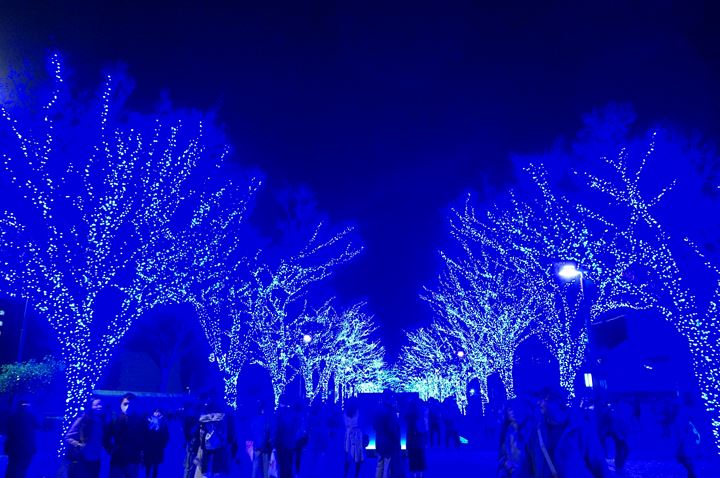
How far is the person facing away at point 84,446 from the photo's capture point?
27.5 ft

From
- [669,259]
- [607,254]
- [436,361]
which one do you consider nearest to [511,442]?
[669,259]

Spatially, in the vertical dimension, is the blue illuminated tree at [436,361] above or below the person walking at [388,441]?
above

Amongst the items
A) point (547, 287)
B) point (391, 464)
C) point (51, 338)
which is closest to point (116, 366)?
point (51, 338)

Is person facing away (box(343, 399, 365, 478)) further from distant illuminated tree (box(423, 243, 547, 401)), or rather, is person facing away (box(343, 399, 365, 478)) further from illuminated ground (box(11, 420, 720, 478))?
distant illuminated tree (box(423, 243, 547, 401))

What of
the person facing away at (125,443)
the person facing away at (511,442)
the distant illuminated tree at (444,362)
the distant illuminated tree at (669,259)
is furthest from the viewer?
the distant illuminated tree at (444,362)

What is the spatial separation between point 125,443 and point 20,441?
105 inches

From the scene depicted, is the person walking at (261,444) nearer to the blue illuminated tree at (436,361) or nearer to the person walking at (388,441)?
the person walking at (388,441)

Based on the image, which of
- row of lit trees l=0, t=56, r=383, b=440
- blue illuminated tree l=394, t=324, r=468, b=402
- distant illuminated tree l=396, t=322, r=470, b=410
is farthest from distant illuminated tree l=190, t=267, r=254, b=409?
blue illuminated tree l=394, t=324, r=468, b=402

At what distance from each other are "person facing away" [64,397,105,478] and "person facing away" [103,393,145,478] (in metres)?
1.50

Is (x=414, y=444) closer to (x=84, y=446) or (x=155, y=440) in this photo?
(x=155, y=440)

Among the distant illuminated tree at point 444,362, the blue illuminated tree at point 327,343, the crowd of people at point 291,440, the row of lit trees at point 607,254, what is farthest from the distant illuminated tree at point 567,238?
the blue illuminated tree at point 327,343

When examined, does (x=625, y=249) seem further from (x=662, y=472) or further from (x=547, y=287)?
(x=547, y=287)

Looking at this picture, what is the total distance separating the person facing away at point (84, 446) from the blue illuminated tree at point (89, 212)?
21.3 ft

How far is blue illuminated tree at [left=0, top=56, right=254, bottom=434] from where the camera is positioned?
46.8 ft
